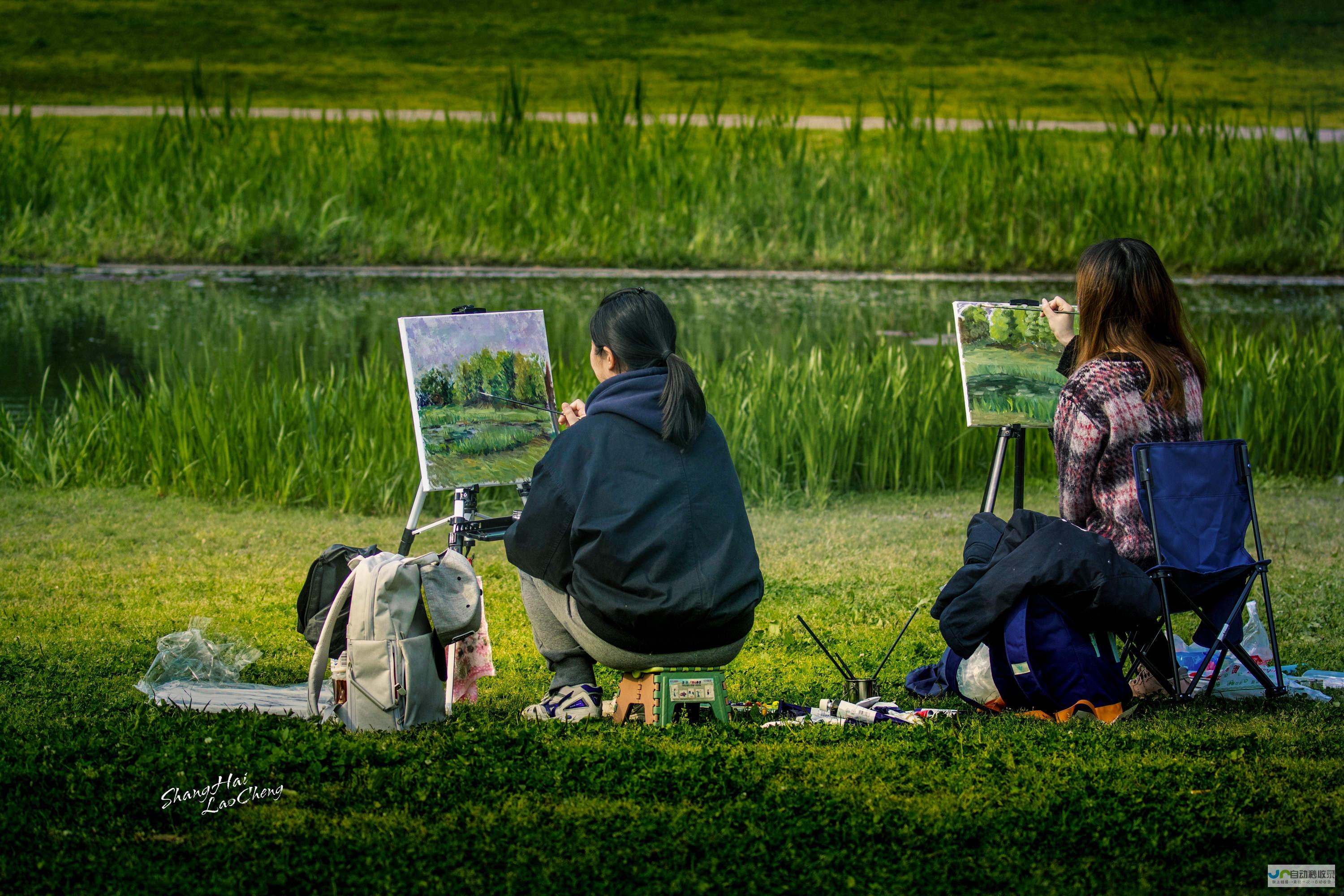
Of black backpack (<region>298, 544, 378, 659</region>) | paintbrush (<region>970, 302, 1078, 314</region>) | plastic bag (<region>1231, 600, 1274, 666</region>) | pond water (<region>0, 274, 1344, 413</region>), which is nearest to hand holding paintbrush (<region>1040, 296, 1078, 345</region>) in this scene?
paintbrush (<region>970, 302, 1078, 314</region>)

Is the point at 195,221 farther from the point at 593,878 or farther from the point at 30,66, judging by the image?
the point at 593,878

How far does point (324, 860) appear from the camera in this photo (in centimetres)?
293

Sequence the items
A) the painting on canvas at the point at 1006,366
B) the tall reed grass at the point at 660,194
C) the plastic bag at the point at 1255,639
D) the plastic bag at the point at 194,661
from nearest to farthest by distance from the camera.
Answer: the plastic bag at the point at 194,661 → the plastic bag at the point at 1255,639 → the painting on canvas at the point at 1006,366 → the tall reed grass at the point at 660,194

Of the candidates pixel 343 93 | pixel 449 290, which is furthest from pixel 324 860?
pixel 343 93

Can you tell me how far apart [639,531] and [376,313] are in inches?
284

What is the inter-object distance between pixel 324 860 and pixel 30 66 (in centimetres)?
1424

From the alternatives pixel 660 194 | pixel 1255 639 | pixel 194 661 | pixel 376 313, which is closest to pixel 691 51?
pixel 660 194

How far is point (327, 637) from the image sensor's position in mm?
3590

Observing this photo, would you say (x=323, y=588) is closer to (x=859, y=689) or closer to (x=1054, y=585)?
(x=859, y=689)

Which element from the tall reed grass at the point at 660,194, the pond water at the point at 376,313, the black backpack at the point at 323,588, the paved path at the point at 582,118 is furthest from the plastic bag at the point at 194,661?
the paved path at the point at 582,118

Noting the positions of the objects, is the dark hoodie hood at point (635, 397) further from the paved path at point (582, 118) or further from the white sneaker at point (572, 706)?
the paved path at point (582, 118)

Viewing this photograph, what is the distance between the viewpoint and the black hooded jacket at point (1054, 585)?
148 inches

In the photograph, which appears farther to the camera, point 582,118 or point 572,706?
point 582,118

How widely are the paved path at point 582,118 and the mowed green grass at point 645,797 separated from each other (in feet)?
30.2
